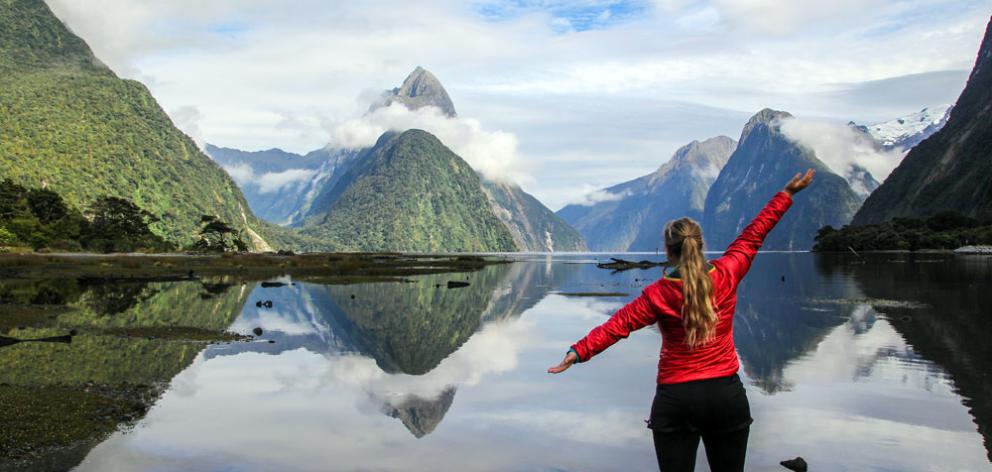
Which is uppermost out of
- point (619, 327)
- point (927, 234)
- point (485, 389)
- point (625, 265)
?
point (927, 234)

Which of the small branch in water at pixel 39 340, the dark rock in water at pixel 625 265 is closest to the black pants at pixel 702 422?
the small branch in water at pixel 39 340

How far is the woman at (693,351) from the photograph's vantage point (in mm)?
7078

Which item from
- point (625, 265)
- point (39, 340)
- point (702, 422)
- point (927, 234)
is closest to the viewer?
point (702, 422)

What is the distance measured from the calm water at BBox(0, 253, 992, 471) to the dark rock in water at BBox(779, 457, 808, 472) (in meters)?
0.26

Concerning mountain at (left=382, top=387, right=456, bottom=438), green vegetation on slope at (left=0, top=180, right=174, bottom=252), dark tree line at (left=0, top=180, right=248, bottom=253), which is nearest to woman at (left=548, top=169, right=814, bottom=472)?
mountain at (left=382, top=387, right=456, bottom=438)

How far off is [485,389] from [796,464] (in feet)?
31.0

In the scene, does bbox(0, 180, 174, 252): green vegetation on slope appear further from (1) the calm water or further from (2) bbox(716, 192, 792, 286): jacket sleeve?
(2) bbox(716, 192, 792, 286): jacket sleeve

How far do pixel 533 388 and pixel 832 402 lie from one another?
24.4ft

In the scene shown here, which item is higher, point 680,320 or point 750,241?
point 750,241

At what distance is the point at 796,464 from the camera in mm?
12570

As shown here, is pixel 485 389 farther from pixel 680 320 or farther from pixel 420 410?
pixel 680 320

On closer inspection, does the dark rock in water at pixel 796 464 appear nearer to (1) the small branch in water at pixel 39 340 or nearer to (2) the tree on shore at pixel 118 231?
(1) the small branch in water at pixel 39 340

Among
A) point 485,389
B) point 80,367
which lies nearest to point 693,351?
point 485,389

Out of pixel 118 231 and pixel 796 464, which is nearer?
pixel 796 464
